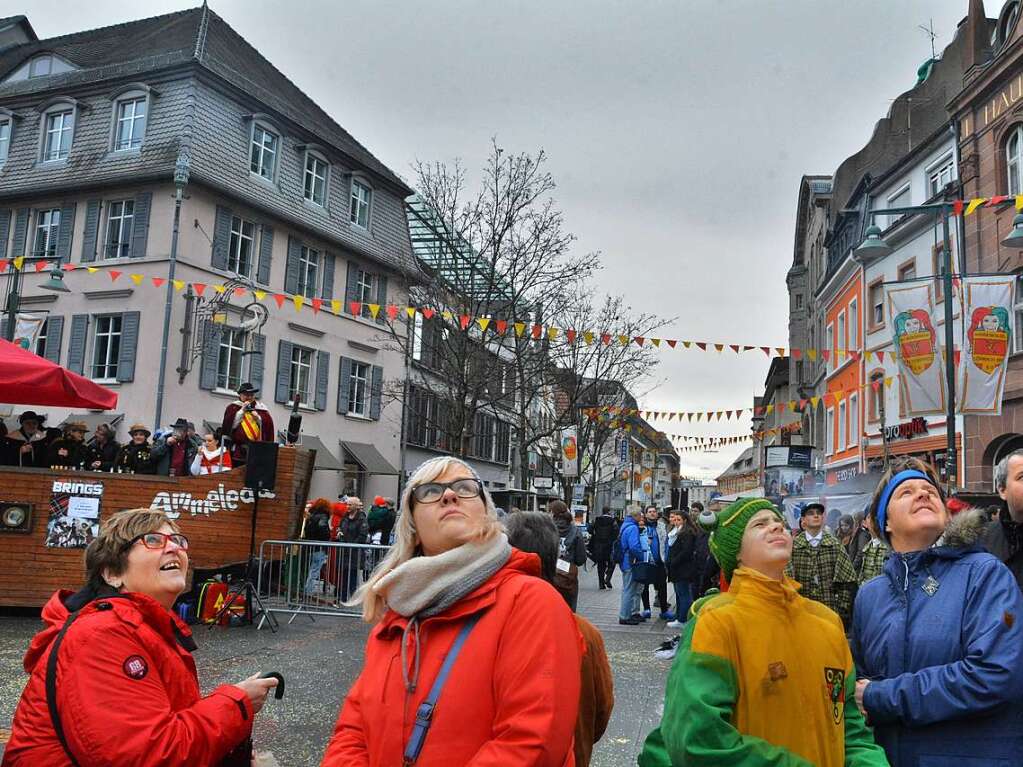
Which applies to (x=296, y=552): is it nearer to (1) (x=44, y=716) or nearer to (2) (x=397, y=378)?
(1) (x=44, y=716)

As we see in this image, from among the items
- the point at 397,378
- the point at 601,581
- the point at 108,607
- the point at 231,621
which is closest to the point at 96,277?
the point at 397,378

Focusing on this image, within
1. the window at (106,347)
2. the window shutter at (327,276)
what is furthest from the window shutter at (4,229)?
the window shutter at (327,276)

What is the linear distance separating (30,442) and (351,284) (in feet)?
73.4

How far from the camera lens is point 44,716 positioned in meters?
2.64

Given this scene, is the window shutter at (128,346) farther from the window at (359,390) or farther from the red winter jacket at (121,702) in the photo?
the red winter jacket at (121,702)

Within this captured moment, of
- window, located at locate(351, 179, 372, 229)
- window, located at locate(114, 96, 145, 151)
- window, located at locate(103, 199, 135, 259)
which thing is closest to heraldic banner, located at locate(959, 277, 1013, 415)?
window, located at locate(103, 199, 135, 259)

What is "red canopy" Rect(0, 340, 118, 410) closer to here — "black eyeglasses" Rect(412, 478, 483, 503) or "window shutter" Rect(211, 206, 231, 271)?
"black eyeglasses" Rect(412, 478, 483, 503)

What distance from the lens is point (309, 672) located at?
831cm

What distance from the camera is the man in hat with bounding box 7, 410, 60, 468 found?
450 inches

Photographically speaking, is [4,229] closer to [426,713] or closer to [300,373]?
[300,373]

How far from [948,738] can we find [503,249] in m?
23.9

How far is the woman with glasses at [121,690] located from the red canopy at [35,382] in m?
7.81

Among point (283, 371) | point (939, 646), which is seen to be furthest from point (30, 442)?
point (283, 371)

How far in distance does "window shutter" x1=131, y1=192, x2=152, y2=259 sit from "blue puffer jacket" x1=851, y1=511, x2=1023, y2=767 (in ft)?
90.1
